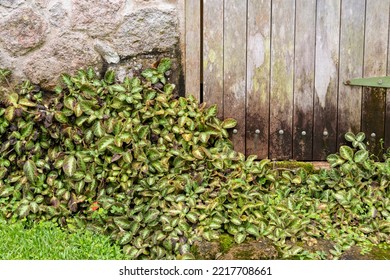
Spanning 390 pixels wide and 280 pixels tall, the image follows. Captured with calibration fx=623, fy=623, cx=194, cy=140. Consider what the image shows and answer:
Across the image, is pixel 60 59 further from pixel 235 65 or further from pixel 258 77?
pixel 258 77

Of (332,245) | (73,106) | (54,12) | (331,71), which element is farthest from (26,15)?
(332,245)

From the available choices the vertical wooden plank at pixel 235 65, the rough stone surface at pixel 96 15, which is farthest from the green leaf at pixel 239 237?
the rough stone surface at pixel 96 15

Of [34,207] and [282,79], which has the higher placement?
[282,79]

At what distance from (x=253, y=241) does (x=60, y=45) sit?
1.62 m

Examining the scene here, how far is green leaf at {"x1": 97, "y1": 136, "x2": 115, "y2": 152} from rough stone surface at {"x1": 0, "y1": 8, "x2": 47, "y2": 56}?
721mm

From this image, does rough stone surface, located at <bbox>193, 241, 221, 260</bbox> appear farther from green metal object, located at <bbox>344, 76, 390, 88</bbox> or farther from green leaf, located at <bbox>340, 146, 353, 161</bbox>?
green metal object, located at <bbox>344, 76, 390, 88</bbox>

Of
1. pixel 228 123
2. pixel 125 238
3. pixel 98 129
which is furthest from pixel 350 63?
pixel 125 238

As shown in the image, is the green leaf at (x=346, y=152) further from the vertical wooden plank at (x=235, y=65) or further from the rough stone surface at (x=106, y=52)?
the rough stone surface at (x=106, y=52)

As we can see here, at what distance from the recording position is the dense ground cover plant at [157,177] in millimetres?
3215

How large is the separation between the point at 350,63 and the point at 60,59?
173cm

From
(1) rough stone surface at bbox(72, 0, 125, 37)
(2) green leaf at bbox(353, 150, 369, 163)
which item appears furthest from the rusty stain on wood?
(1) rough stone surface at bbox(72, 0, 125, 37)

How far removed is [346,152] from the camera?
3646 millimetres

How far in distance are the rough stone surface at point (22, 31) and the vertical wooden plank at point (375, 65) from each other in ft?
6.30

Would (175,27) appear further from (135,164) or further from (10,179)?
(10,179)
